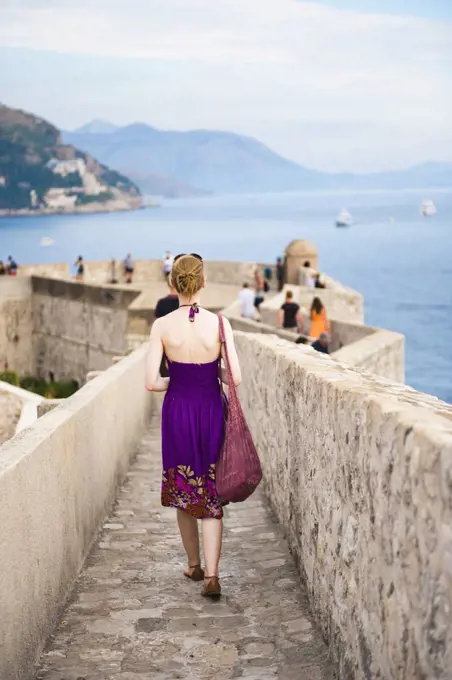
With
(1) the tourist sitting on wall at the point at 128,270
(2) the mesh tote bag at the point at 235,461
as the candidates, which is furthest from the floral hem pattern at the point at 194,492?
(1) the tourist sitting on wall at the point at 128,270

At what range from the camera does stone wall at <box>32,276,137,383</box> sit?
3222 centimetres

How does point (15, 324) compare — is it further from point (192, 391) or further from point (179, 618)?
point (179, 618)

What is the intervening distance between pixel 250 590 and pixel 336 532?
1190 mm

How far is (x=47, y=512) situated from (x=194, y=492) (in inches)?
31.7

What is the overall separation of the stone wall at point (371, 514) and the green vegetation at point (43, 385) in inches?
1163

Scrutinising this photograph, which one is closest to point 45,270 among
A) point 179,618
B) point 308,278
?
point 308,278

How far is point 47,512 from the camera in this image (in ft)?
13.7

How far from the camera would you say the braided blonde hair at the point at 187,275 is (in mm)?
→ 4578

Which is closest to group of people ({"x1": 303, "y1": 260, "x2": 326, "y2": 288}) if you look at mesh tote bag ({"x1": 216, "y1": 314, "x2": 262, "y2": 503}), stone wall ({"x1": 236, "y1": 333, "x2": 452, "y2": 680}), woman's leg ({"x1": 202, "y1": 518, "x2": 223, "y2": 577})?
stone wall ({"x1": 236, "y1": 333, "x2": 452, "y2": 680})

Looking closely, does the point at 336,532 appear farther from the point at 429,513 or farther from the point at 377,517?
the point at 429,513

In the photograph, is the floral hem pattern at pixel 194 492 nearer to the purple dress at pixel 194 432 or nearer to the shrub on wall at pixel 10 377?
the purple dress at pixel 194 432

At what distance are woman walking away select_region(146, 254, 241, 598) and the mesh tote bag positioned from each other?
0.09 m

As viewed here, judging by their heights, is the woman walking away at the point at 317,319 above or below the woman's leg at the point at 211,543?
below

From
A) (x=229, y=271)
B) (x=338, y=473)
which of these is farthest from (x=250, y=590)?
(x=229, y=271)
